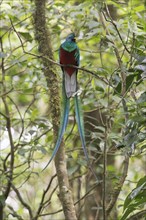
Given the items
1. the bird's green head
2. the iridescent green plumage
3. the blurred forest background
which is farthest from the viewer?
the bird's green head

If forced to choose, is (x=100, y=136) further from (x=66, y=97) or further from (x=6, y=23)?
(x=6, y=23)

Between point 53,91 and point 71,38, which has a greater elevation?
point 71,38

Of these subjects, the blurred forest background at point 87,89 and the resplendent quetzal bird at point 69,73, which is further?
the resplendent quetzal bird at point 69,73

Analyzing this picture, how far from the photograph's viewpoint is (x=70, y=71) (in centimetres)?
210

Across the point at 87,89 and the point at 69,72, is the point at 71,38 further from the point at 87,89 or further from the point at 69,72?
the point at 87,89

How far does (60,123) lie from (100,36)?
51 centimetres

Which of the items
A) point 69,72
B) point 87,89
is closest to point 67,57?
point 69,72

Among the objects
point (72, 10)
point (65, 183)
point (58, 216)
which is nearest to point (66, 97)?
point (65, 183)

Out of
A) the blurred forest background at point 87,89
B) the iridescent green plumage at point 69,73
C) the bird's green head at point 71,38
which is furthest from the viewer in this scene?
the bird's green head at point 71,38

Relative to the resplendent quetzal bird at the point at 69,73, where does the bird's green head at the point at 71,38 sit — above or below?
above

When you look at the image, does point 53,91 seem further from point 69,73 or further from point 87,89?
point 87,89

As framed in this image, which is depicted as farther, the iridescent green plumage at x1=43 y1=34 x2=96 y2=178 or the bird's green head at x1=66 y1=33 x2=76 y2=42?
the bird's green head at x1=66 y1=33 x2=76 y2=42

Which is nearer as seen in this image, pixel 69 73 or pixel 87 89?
pixel 69 73

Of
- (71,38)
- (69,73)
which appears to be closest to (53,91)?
(69,73)
